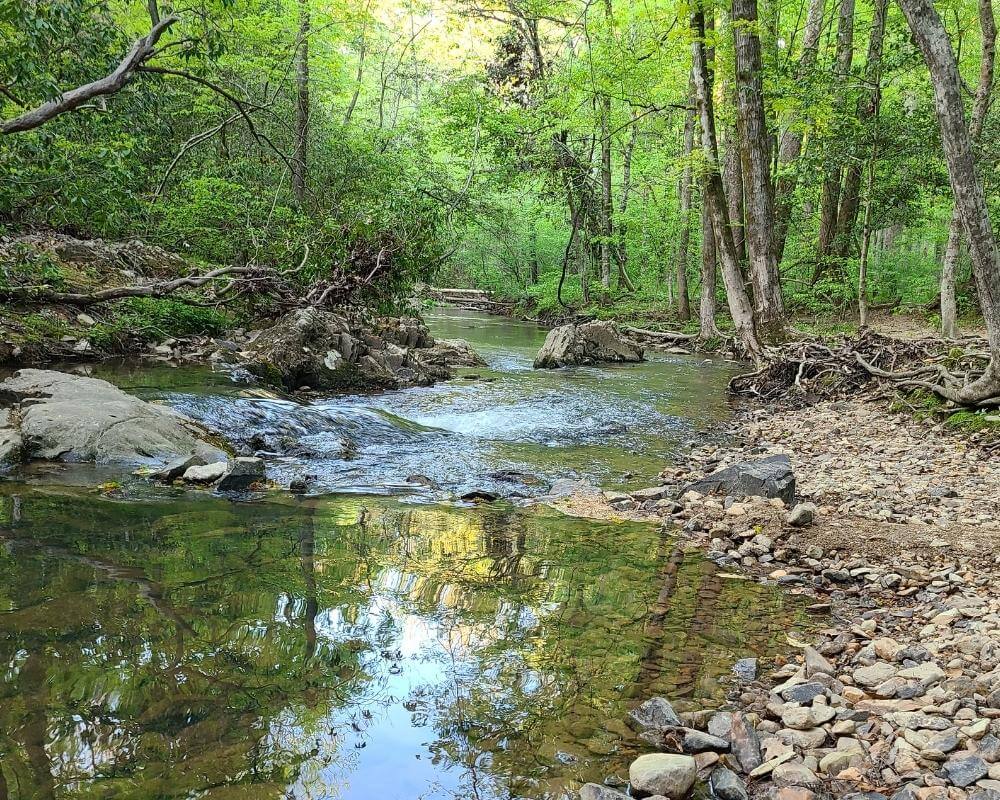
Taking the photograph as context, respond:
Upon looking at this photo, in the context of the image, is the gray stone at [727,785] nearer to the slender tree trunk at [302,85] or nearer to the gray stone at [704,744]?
the gray stone at [704,744]

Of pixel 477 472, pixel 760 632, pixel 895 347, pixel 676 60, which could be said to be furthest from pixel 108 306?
pixel 676 60

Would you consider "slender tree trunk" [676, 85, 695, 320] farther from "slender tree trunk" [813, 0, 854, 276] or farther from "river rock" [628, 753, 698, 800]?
"river rock" [628, 753, 698, 800]

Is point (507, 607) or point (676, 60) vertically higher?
point (676, 60)

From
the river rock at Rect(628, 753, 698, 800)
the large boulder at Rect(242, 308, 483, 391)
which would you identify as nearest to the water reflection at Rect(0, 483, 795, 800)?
the river rock at Rect(628, 753, 698, 800)

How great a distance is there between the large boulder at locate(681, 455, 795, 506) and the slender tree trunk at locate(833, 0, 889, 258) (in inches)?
376

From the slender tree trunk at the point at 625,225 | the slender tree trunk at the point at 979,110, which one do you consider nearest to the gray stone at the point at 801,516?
the slender tree trunk at the point at 979,110

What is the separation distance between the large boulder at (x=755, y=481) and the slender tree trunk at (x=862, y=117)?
9.55m

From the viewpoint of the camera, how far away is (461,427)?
923 centimetres

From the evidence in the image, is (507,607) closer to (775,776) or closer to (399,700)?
(399,700)

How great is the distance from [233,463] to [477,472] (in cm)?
239

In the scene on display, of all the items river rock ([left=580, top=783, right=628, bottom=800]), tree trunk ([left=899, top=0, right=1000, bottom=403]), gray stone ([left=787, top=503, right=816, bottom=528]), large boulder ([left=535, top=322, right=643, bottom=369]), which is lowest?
river rock ([left=580, top=783, right=628, bottom=800])

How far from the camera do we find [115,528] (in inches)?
174

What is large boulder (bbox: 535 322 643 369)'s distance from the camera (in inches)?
607

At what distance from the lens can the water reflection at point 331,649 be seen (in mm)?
2277
